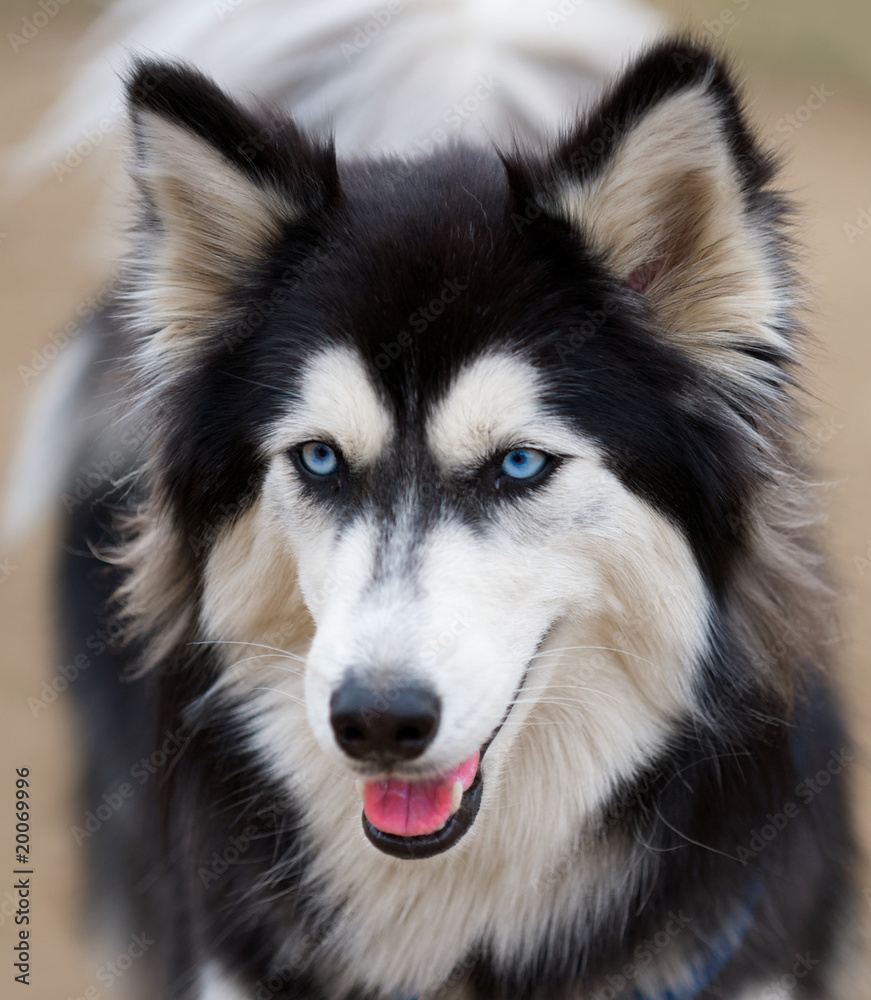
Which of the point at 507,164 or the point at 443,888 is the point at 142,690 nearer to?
the point at 443,888

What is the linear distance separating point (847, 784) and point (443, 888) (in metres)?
0.91

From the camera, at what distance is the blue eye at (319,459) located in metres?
1.72

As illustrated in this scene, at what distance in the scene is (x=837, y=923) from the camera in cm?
213

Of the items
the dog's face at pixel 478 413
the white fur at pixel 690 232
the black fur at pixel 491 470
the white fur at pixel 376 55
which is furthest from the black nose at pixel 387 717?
the white fur at pixel 376 55

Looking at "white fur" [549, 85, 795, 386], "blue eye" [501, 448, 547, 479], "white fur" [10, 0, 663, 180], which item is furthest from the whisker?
"white fur" [10, 0, 663, 180]

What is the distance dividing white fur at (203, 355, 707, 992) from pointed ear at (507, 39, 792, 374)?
31cm

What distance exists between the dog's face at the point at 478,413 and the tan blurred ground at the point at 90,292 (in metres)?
0.41

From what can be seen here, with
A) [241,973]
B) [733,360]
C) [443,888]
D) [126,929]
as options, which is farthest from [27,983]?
[733,360]

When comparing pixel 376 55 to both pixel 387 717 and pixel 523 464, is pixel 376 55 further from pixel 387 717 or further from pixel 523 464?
pixel 387 717

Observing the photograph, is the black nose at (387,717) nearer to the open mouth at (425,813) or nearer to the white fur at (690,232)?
the open mouth at (425,813)

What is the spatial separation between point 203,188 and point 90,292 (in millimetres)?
1779

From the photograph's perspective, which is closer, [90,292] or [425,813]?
[425,813]

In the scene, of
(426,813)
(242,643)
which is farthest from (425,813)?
(242,643)

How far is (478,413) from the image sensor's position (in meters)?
1.62
